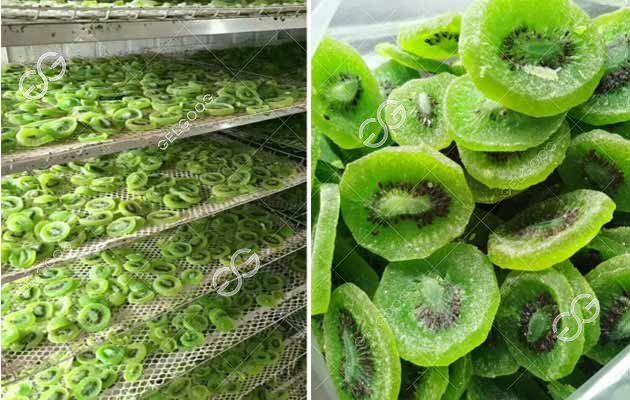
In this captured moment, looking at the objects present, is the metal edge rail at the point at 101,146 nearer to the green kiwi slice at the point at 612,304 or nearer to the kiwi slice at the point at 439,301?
the kiwi slice at the point at 439,301

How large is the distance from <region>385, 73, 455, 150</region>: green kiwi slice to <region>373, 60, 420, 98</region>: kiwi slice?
52 mm

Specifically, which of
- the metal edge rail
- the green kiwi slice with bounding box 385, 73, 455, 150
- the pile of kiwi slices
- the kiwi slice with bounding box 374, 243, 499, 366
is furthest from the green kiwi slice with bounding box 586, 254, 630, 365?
the metal edge rail

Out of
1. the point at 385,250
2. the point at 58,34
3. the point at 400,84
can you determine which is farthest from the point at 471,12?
the point at 58,34

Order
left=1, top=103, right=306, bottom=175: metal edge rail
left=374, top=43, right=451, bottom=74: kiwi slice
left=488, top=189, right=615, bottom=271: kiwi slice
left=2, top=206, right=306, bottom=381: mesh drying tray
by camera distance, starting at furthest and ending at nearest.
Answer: left=2, top=206, right=306, bottom=381: mesh drying tray, left=1, top=103, right=306, bottom=175: metal edge rail, left=374, top=43, right=451, bottom=74: kiwi slice, left=488, top=189, right=615, bottom=271: kiwi slice

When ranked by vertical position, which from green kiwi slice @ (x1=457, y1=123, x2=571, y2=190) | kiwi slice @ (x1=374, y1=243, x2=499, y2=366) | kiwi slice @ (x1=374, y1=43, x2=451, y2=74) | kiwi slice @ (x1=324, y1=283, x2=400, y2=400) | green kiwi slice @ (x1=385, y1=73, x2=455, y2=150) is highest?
kiwi slice @ (x1=374, y1=43, x2=451, y2=74)

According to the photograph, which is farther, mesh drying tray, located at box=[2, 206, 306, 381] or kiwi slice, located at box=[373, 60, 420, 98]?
mesh drying tray, located at box=[2, 206, 306, 381]

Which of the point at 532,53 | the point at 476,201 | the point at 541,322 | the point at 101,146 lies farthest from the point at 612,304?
the point at 101,146

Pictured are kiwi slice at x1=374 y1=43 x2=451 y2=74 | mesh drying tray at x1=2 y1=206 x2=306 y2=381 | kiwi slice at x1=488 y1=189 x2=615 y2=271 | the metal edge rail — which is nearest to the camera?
kiwi slice at x1=488 y1=189 x2=615 y2=271

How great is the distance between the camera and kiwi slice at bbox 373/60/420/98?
693mm

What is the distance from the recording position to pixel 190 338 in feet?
3.95

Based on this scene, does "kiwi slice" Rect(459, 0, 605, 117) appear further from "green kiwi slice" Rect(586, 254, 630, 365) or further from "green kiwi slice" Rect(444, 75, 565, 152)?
"green kiwi slice" Rect(586, 254, 630, 365)

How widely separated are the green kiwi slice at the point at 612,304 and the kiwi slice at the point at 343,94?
0.99ft

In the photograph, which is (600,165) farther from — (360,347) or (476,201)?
(360,347)

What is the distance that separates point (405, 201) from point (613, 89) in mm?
264
